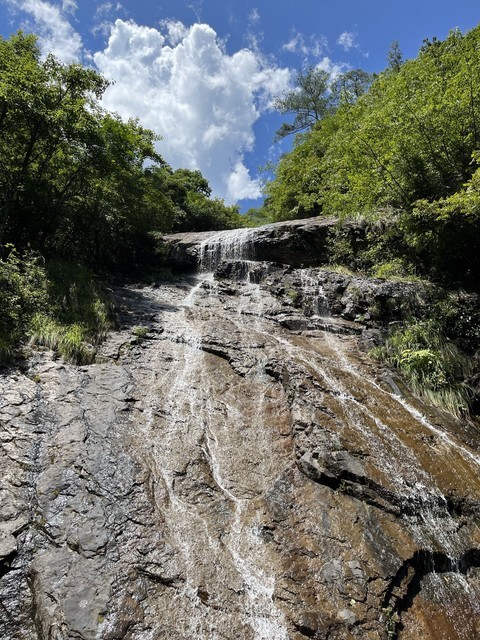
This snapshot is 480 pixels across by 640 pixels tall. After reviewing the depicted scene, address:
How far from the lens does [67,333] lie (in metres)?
8.40

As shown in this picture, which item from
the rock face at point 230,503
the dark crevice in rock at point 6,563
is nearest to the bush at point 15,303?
the rock face at point 230,503

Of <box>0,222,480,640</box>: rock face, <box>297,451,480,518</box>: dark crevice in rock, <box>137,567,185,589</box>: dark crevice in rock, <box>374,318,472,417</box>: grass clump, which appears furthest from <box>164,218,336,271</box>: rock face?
<box>137,567,185,589</box>: dark crevice in rock

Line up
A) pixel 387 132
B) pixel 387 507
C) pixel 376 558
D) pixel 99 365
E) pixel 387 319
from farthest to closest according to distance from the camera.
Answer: pixel 387 132 < pixel 387 319 < pixel 99 365 < pixel 387 507 < pixel 376 558

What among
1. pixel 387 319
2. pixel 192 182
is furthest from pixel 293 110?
pixel 387 319

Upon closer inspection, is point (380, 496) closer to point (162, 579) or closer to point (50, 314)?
point (162, 579)

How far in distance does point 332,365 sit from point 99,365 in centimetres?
547

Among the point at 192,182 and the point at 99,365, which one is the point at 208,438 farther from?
the point at 192,182

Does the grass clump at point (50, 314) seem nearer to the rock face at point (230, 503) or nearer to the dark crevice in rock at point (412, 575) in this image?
the rock face at point (230, 503)

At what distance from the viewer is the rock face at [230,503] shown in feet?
12.7

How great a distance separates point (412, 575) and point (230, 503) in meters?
2.45

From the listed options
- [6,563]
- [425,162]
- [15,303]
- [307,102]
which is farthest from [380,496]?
[307,102]

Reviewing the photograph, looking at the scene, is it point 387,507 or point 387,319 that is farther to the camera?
point 387,319

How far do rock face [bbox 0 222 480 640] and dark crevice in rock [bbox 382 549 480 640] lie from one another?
0.06ft

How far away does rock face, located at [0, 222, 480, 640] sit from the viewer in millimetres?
3859
